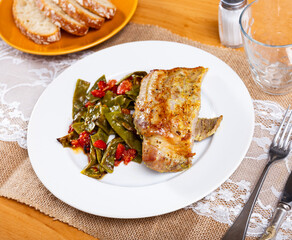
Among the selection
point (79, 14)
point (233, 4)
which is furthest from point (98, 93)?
point (233, 4)

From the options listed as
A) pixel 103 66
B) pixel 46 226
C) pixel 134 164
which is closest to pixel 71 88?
pixel 103 66

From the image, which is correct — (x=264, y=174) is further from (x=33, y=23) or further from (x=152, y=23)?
(x=33, y=23)

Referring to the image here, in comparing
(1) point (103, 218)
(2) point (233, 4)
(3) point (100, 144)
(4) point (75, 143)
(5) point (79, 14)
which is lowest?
(1) point (103, 218)

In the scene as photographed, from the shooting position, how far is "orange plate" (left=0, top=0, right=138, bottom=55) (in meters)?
4.71

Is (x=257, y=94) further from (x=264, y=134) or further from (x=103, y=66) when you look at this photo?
(x=103, y=66)

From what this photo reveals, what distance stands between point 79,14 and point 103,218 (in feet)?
9.36

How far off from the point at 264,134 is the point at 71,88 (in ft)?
7.17

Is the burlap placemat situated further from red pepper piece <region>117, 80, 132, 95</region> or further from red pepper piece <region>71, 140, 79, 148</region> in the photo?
red pepper piece <region>117, 80, 132, 95</region>

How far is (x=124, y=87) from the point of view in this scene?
398 cm

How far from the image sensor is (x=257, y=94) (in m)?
3.93

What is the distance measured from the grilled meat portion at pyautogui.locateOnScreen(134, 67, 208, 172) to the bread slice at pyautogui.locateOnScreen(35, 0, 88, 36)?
175 centimetres

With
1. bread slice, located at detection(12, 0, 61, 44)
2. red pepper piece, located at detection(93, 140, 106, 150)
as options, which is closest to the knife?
red pepper piece, located at detection(93, 140, 106, 150)

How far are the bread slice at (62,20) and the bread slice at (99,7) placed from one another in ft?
0.85

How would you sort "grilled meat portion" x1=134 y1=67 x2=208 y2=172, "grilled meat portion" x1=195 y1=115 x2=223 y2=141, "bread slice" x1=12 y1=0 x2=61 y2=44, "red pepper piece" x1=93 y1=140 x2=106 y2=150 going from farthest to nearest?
"bread slice" x1=12 y1=0 x2=61 y2=44, "red pepper piece" x1=93 y1=140 x2=106 y2=150, "grilled meat portion" x1=195 y1=115 x2=223 y2=141, "grilled meat portion" x1=134 y1=67 x2=208 y2=172
